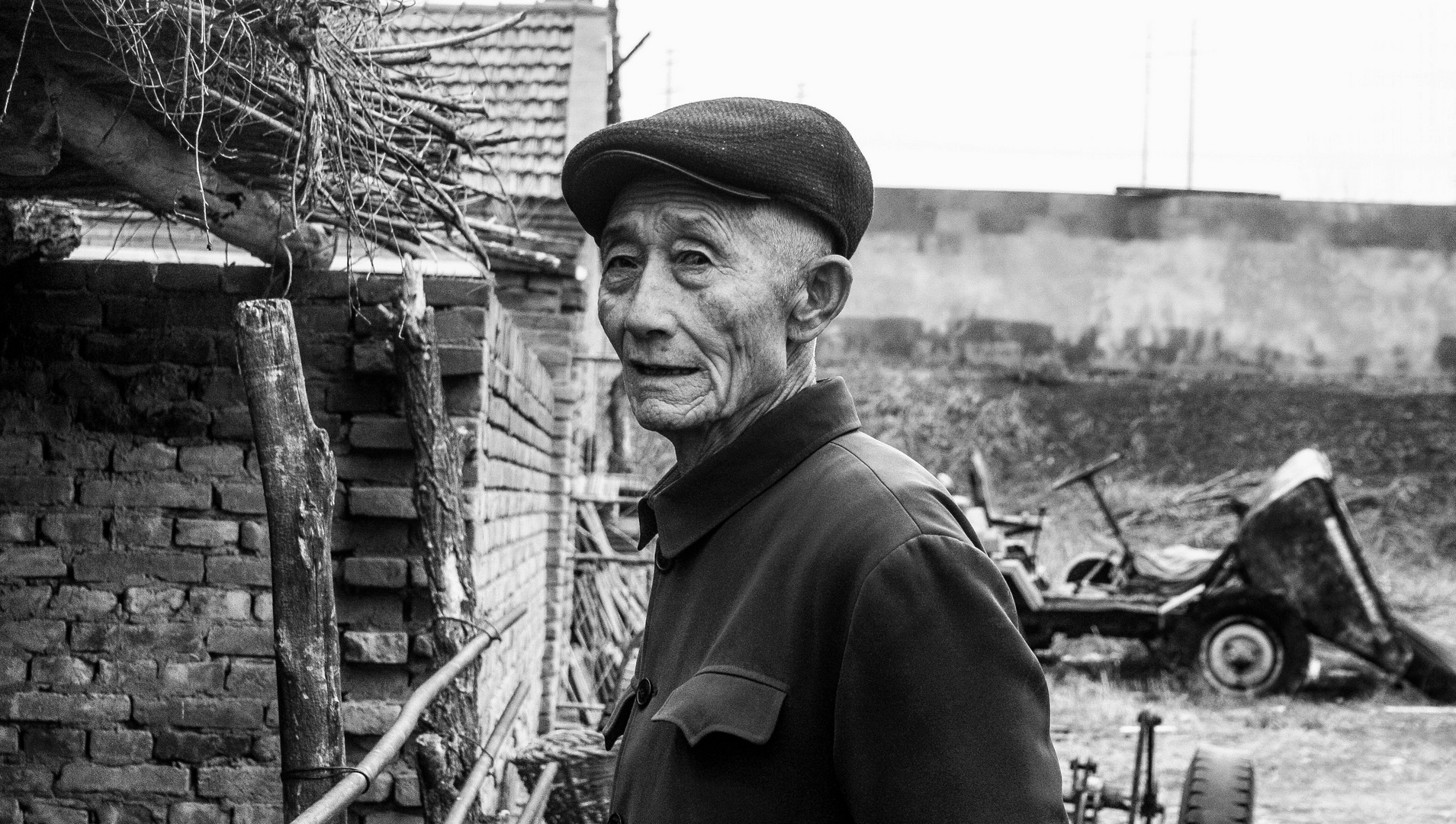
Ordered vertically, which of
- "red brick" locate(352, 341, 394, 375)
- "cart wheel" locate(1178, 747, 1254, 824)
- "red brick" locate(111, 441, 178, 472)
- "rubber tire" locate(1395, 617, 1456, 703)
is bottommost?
"rubber tire" locate(1395, 617, 1456, 703)

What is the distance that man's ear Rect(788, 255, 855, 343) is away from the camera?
5.24 ft

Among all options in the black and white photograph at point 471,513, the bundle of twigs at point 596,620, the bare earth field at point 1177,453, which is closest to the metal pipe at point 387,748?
the black and white photograph at point 471,513

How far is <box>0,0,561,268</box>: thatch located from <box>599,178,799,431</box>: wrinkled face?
4.36 feet

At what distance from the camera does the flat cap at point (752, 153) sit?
1520mm

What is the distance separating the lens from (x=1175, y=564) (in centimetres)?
1159

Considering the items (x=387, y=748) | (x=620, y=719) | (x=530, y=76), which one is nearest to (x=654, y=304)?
(x=620, y=719)

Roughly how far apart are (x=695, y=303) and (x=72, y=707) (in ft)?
9.95

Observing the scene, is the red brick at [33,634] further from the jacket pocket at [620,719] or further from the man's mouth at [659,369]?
the man's mouth at [659,369]

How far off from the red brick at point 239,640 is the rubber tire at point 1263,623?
8617 mm

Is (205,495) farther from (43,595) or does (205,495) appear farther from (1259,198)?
(1259,198)

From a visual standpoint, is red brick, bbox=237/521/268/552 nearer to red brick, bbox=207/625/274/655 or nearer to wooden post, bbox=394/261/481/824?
red brick, bbox=207/625/274/655

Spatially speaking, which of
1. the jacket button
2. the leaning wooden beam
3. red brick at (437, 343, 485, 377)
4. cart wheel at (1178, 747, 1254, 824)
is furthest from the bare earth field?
the jacket button

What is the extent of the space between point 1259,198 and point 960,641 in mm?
18359

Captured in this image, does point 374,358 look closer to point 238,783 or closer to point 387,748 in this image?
point 238,783
